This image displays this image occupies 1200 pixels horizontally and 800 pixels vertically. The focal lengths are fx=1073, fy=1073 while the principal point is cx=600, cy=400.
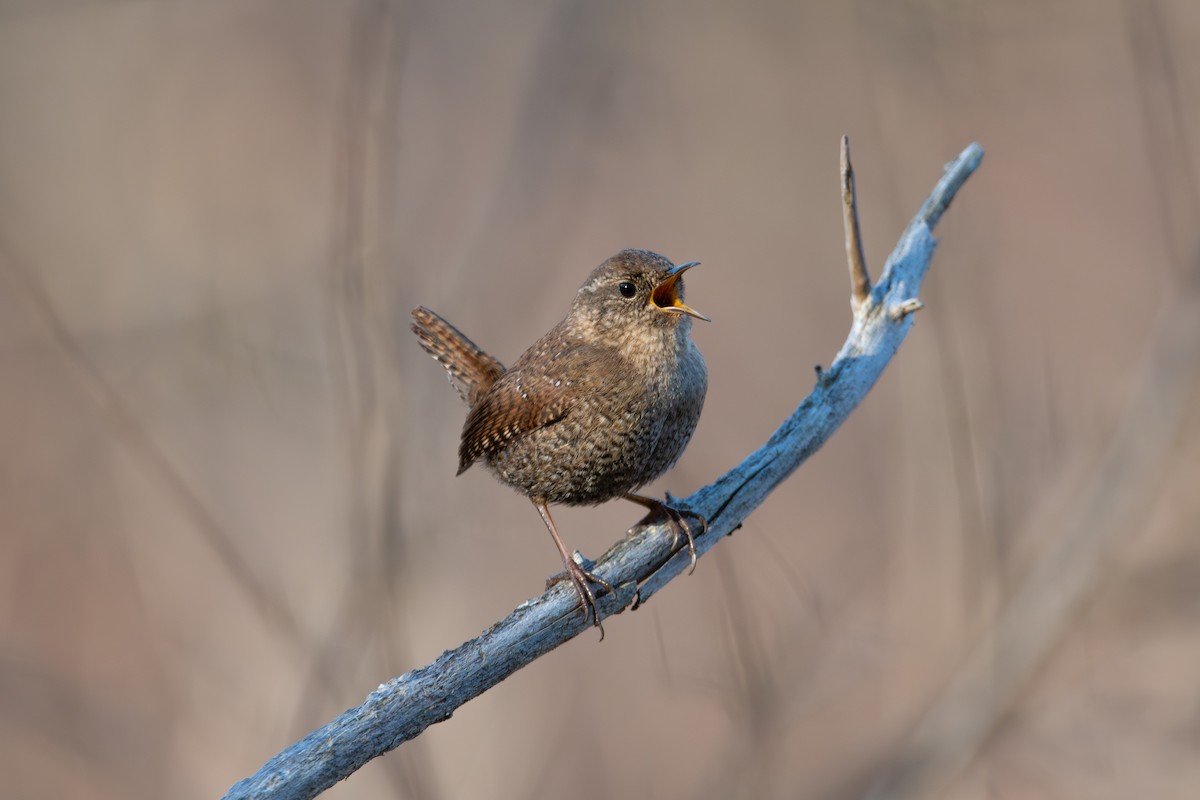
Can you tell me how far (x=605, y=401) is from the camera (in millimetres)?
3092

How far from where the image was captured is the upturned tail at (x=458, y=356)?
154 inches

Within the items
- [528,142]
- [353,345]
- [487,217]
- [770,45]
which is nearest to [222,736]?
[353,345]

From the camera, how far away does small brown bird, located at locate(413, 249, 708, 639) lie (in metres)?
Answer: 3.09

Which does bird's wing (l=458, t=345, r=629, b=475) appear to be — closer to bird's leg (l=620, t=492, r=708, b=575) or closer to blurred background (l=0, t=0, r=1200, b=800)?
bird's leg (l=620, t=492, r=708, b=575)

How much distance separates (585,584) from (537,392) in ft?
2.32

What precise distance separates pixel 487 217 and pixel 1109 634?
11.8 feet

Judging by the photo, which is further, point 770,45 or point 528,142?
point 770,45

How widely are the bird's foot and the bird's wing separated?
50 cm

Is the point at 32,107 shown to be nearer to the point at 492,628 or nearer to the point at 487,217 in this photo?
the point at 487,217

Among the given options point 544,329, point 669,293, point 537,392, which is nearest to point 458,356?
point 537,392

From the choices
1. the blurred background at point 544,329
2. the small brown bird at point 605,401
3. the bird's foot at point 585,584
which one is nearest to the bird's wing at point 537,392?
the small brown bird at point 605,401

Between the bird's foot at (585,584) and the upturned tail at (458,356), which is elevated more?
the upturned tail at (458,356)

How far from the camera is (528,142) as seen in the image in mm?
5516

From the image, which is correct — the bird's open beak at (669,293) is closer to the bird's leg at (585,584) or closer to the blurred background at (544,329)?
the bird's leg at (585,584)
